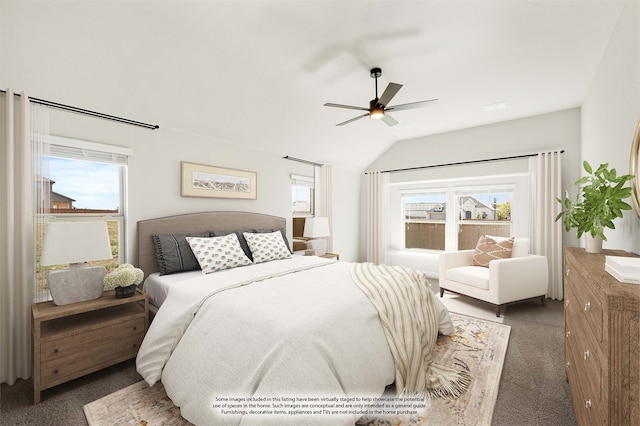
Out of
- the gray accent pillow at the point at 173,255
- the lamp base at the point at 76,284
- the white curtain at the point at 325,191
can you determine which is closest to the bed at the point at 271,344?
the gray accent pillow at the point at 173,255

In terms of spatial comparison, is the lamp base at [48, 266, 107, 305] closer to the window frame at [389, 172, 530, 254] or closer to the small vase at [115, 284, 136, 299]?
the small vase at [115, 284, 136, 299]

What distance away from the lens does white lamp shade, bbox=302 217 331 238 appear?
434 cm

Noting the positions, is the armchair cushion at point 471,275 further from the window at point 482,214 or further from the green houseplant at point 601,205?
the green houseplant at point 601,205

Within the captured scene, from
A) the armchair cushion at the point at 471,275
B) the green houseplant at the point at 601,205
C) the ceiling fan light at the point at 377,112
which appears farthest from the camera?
the armchair cushion at the point at 471,275

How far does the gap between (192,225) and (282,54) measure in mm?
2070

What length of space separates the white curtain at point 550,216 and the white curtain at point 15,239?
18.4 ft

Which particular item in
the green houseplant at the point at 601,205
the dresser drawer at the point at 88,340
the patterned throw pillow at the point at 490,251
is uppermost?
the green houseplant at the point at 601,205

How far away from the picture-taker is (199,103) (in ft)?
9.73

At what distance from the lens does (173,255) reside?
2.85 meters

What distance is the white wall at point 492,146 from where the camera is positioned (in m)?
3.91

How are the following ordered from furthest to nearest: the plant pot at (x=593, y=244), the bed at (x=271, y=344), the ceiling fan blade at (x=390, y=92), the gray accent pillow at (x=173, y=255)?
1. the gray accent pillow at (x=173, y=255)
2. the ceiling fan blade at (x=390, y=92)
3. the plant pot at (x=593, y=244)
4. the bed at (x=271, y=344)

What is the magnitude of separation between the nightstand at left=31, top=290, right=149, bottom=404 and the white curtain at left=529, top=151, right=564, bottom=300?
4845 mm

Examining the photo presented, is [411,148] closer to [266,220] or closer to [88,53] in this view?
[266,220]

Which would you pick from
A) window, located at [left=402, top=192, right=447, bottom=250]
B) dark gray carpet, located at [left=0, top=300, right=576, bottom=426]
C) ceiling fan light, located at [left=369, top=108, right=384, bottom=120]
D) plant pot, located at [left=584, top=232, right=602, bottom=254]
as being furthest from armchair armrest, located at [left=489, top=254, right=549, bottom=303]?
ceiling fan light, located at [left=369, top=108, right=384, bottom=120]
